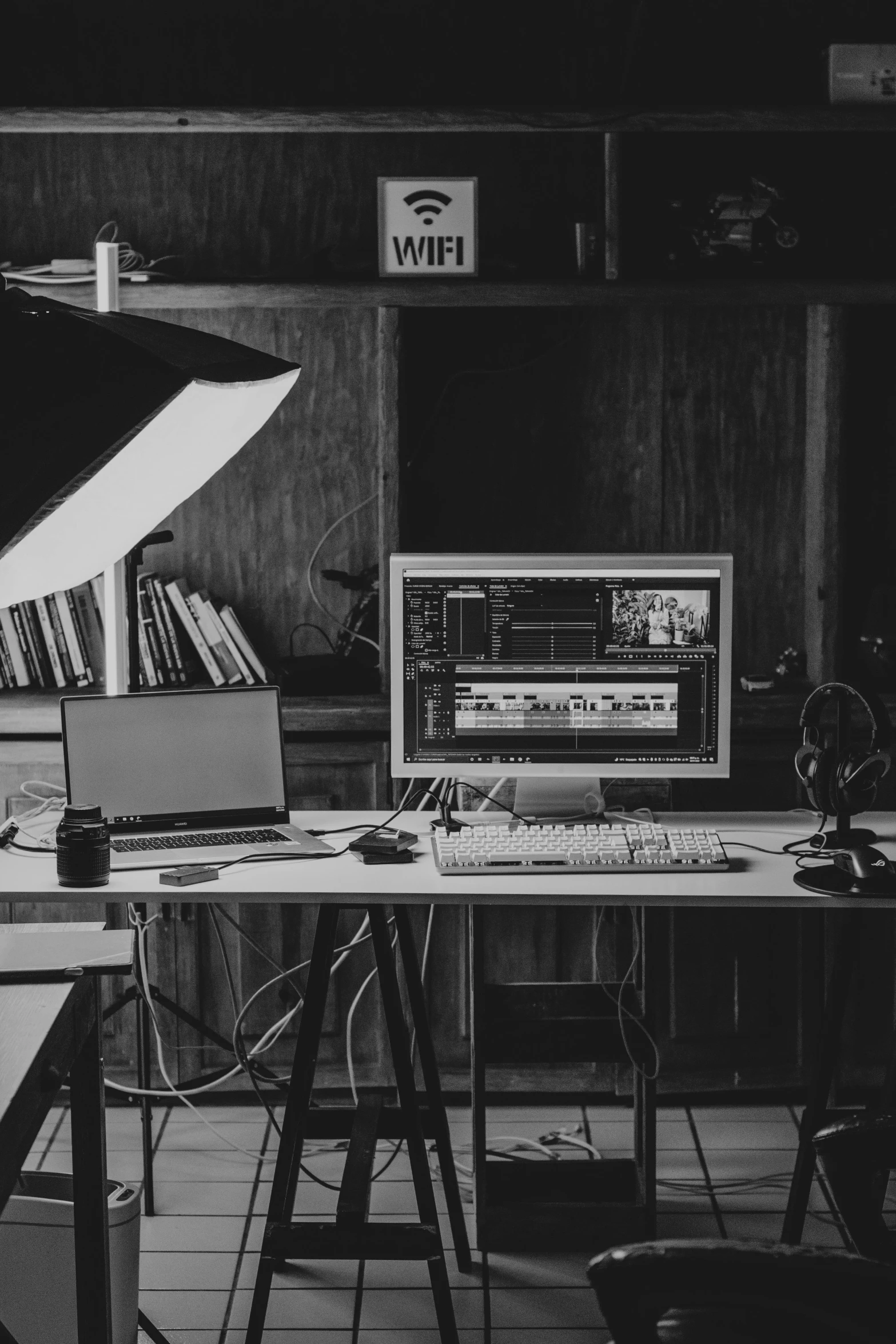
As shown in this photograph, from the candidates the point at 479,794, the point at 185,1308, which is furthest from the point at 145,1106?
the point at 479,794

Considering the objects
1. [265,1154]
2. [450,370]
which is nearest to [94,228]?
[450,370]

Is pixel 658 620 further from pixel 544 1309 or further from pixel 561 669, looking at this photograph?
pixel 544 1309

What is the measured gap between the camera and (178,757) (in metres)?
2.47

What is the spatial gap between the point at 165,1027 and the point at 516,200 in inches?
85.4

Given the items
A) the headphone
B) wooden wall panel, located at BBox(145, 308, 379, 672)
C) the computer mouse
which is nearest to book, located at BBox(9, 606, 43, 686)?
wooden wall panel, located at BBox(145, 308, 379, 672)

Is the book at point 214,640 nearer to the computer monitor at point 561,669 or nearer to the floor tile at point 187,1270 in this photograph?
the computer monitor at point 561,669

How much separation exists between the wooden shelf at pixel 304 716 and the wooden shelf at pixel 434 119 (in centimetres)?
125

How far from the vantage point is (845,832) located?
2.34 metres

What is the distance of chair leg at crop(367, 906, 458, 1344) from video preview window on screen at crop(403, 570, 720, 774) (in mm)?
454

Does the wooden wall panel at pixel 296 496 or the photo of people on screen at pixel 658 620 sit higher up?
the wooden wall panel at pixel 296 496

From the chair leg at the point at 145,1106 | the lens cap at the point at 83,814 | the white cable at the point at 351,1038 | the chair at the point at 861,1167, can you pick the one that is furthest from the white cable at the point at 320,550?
the chair at the point at 861,1167

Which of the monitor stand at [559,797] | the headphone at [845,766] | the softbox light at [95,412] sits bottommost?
the monitor stand at [559,797]

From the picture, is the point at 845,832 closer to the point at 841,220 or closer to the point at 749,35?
the point at 841,220

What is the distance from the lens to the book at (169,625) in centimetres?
311
